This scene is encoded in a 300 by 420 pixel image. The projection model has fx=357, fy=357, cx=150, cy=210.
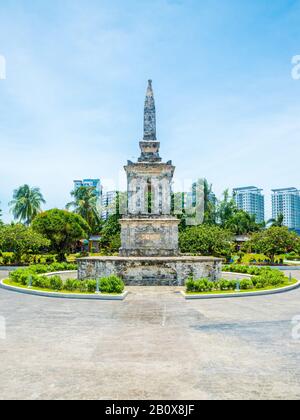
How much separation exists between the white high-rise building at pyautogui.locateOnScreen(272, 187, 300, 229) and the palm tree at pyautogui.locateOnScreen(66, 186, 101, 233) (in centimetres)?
9922

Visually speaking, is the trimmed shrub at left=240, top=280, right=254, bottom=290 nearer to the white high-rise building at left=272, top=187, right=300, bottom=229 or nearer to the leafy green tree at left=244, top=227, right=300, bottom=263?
the leafy green tree at left=244, top=227, right=300, bottom=263

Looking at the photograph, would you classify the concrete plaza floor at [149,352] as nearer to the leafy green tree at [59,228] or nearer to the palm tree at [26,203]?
the leafy green tree at [59,228]

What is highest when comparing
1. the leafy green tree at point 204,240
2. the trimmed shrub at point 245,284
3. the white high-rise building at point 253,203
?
the white high-rise building at point 253,203

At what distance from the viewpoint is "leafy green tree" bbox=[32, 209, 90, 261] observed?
44156 millimetres

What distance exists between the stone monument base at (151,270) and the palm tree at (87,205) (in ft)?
133

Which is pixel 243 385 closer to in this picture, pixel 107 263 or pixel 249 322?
pixel 249 322

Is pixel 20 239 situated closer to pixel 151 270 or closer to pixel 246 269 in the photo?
pixel 151 270

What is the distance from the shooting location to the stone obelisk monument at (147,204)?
26766 mm

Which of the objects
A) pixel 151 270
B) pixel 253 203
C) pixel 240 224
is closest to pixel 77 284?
pixel 151 270

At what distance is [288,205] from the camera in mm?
155875

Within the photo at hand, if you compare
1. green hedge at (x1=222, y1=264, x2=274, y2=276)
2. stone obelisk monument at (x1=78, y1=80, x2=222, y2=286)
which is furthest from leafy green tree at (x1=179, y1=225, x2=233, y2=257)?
stone obelisk monument at (x1=78, y1=80, x2=222, y2=286)

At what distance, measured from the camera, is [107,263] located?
77.3ft

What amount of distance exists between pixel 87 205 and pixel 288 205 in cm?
11663

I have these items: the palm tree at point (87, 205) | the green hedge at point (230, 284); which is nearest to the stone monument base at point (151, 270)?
the green hedge at point (230, 284)
